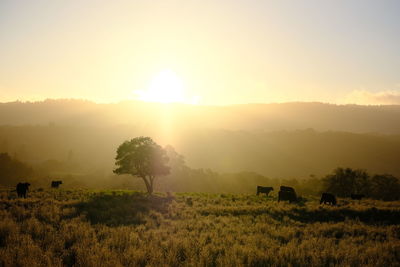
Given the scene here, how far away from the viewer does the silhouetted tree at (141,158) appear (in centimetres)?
3919

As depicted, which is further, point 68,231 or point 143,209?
point 143,209

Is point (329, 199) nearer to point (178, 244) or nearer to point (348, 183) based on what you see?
point (178, 244)

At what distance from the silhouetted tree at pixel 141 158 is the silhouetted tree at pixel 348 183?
52.6 meters

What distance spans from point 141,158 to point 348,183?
5818 centimetres

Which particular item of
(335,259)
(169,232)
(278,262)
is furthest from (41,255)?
(335,259)

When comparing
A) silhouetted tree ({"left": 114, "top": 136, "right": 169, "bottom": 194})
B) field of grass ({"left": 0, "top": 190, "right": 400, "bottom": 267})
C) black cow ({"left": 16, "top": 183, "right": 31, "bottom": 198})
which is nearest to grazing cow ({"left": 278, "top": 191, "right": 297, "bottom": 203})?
field of grass ({"left": 0, "top": 190, "right": 400, "bottom": 267})

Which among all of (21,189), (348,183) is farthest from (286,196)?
(348,183)

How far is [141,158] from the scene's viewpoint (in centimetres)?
3925

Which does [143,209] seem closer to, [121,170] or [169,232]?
[169,232]

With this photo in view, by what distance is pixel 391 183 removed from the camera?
3051 inches

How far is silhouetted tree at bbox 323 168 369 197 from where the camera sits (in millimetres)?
74500

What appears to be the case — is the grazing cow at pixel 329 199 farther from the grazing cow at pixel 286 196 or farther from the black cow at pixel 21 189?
the black cow at pixel 21 189

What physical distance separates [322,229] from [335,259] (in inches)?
249

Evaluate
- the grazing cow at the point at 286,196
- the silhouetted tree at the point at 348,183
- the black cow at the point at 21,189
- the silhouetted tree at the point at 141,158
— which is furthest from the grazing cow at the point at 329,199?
the silhouetted tree at the point at 348,183
